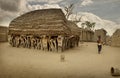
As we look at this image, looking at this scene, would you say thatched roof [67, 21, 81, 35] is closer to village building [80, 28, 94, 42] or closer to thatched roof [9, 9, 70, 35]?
thatched roof [9, 9, 70, 35]

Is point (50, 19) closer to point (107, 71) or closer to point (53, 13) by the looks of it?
point (53, 13)

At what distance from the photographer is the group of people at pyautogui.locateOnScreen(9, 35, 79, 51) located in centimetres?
927

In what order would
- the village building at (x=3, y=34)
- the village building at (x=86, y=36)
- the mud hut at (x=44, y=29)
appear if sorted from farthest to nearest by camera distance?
the village building at (x=86, y=36) → the village building at (x=3, y=34) → the mud hut at (x=44, y=29)

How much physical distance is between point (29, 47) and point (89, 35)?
13.4 metres

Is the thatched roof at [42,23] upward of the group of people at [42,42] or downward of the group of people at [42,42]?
upward

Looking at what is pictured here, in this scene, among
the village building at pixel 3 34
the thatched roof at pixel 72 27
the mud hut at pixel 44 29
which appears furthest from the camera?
the village building at pixel 3 34

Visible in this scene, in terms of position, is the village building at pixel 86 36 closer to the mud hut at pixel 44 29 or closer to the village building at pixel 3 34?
the village building at pixel 3 34

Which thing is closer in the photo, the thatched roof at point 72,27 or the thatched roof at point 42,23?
the thatched roof at point 42,23

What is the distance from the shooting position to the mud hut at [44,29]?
9.23 meters

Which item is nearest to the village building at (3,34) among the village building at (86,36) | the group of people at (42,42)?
the group of people at (42,42)

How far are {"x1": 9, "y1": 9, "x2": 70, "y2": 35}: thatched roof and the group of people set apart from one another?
339mm

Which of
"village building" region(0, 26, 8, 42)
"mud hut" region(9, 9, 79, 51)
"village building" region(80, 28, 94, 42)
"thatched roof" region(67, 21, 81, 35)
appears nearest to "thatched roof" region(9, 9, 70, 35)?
"mud hut" region(9, 9, 79, 51)

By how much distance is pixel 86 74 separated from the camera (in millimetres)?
4875

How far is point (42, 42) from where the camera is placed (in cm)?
995
